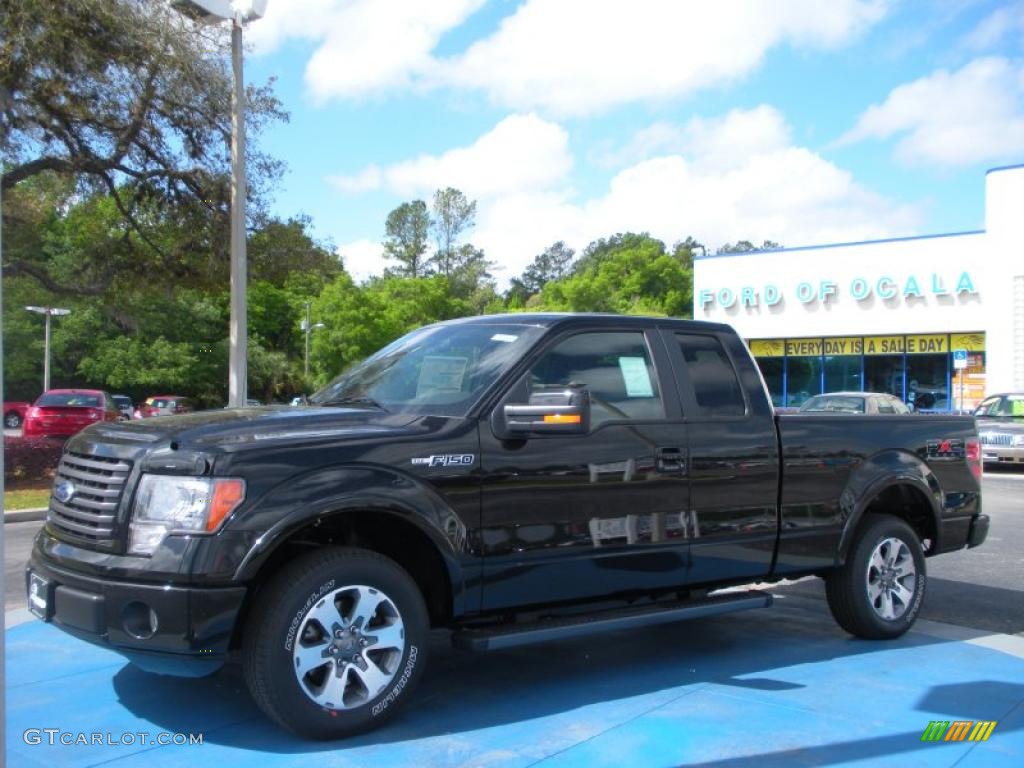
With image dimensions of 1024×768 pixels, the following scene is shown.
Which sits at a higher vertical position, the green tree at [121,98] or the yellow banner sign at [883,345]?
the green tree at [121,98]

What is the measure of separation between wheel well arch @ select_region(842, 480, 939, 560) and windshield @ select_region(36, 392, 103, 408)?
1965cm

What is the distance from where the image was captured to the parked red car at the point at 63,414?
69.9 feet

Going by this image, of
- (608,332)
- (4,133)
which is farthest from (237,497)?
(4,133)

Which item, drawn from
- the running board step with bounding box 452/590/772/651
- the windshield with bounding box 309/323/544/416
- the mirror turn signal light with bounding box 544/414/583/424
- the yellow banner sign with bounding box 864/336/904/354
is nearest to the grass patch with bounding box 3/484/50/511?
the windshield with bounding box 309/323/544/416

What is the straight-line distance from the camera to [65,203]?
58.1 feet

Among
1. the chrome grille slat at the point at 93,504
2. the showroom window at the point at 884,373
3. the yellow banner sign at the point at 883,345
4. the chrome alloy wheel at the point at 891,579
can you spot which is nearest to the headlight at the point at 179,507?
the chrome grille slat at the point at 93,504

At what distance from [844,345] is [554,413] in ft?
98.2

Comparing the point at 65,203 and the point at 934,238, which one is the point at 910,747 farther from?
the point at 934,238

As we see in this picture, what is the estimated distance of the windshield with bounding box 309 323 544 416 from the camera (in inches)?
189

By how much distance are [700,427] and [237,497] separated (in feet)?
8.37

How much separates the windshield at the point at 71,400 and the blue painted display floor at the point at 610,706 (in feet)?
56.5

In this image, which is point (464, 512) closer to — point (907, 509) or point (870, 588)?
point (870, 588)

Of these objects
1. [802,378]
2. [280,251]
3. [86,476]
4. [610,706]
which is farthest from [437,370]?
[802,378]

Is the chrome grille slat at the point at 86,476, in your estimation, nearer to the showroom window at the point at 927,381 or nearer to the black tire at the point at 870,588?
the black tire at the point at 870,588
